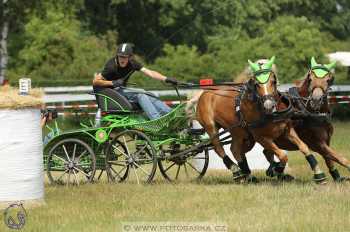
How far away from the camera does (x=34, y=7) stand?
111 ft

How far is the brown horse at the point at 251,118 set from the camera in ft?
37.2

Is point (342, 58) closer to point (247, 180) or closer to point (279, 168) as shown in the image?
point (279, 168)

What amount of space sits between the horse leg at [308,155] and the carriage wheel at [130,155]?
196 centimetres

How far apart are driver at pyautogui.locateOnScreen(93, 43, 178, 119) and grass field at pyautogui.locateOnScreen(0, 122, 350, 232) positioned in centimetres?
116

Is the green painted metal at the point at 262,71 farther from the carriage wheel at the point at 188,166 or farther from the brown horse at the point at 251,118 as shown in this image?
the carriage wheel at the point at 188,166

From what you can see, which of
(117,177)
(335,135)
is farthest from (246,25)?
(117,177)

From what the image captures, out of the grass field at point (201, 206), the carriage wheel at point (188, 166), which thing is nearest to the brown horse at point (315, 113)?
the grass field at point (201, 206)

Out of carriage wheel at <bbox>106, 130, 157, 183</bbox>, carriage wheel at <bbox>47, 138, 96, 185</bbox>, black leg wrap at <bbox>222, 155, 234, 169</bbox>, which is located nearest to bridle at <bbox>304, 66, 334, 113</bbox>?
black leg wrap at <bbox>222, 155, 234, 169</bbox>

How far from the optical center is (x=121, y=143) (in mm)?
12836

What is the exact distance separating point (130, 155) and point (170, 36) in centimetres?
4028

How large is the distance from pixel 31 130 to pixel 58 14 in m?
31.5

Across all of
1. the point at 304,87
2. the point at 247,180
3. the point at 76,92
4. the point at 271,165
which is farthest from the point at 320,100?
the point at 76,92

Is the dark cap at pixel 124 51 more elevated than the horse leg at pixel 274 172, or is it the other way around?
the dark cap at pixel 124 51

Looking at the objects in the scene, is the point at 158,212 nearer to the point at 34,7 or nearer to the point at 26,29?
the point at 34,7
